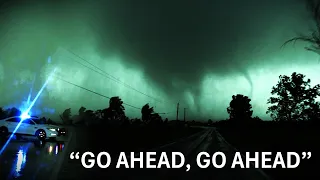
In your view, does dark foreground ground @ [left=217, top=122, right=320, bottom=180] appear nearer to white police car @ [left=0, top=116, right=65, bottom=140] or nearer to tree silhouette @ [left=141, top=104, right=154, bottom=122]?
white police car @ [left=0, top=116, right=65, bottom=140]

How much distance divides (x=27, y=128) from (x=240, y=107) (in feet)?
527

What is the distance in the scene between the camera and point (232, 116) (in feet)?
583

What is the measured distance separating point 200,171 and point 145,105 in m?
134

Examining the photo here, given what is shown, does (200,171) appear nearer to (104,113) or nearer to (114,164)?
(114,164)

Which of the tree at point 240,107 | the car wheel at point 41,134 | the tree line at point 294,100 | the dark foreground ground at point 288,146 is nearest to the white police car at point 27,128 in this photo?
the car wheel at point 41,134

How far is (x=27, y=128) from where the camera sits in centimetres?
2341

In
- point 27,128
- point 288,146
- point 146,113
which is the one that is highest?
point 146,113

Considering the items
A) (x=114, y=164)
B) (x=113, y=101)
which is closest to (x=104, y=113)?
(x=113, y=101)

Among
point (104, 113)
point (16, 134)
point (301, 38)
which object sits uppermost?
point (104, 113)

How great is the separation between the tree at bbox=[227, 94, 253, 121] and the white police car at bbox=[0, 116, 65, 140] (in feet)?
504

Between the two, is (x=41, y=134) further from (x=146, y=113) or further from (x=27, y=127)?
(x=146, y=113)

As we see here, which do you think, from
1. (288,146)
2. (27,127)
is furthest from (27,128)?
(288,146)

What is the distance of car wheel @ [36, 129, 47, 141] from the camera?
78.0ft

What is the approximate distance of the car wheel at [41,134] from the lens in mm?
23781
